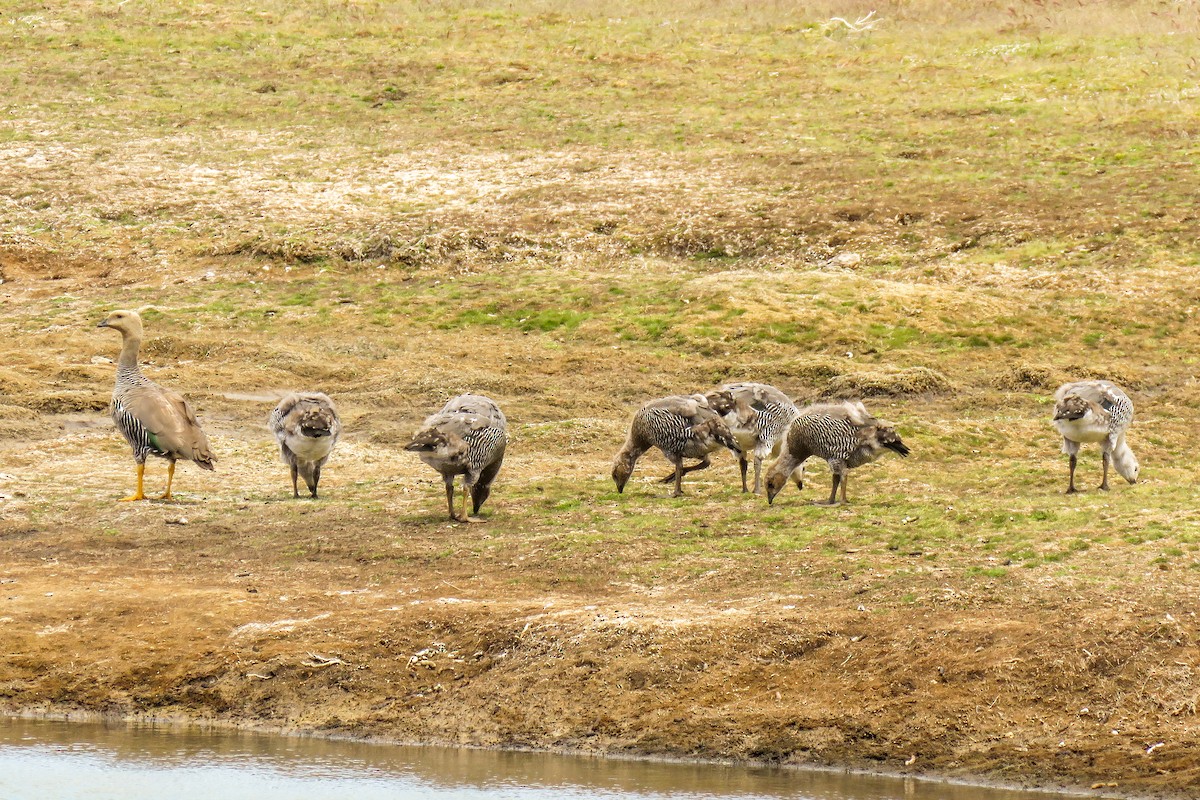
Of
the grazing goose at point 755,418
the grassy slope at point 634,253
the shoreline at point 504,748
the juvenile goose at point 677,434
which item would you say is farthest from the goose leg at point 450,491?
the shoreline at point 504,748

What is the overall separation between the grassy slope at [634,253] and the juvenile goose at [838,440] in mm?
565

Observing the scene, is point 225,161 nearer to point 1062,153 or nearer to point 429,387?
point 429,387

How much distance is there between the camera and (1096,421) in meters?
16.7

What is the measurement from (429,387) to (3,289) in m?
11.0

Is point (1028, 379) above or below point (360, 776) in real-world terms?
above

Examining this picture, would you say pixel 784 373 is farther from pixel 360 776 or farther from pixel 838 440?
pixel 360 776

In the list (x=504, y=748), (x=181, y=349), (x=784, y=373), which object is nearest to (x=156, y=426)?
(x=504, y=748)

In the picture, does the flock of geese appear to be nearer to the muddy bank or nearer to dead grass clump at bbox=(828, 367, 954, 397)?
the muddy bank

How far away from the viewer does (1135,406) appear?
890 inches

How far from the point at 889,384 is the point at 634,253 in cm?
875

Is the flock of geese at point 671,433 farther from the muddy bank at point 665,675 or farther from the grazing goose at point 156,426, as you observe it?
the muddy bank at point 665,675

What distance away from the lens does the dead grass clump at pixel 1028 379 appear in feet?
76.8

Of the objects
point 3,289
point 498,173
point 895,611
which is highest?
point 498,173

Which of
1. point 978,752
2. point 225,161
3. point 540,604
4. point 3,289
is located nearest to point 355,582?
point 540,604
